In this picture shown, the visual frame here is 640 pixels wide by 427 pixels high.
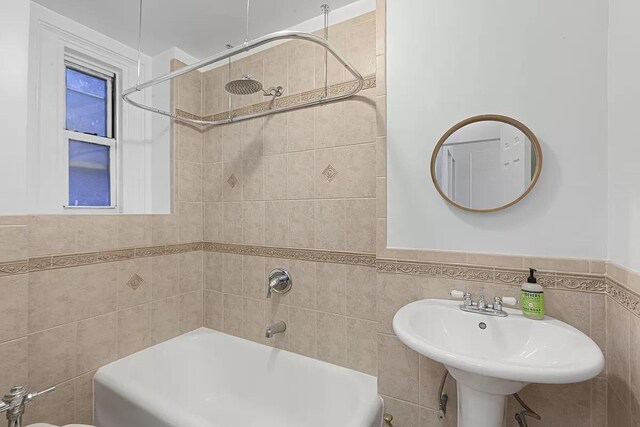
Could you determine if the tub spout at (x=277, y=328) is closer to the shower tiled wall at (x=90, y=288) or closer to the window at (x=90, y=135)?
the shower tiled wall at (x=90, y=288)

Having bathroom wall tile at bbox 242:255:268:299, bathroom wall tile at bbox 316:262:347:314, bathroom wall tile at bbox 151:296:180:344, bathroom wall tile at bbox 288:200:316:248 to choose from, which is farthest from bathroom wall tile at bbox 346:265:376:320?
bathroom wall tile at bbox 151:296:180:344

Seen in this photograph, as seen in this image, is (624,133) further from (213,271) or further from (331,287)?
(213,271)

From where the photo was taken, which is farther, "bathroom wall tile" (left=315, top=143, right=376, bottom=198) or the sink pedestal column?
"bathroom wall tile" (left=315, top=143, right=376, bottom=198)

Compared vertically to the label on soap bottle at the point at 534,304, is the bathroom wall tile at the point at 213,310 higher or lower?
lower

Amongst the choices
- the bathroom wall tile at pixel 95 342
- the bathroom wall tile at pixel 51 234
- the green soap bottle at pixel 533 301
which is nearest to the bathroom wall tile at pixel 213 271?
the bathroom wall tile at pixel 95 342

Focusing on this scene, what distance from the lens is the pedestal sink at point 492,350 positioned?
78cm

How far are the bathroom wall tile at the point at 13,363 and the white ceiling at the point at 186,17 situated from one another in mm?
1733

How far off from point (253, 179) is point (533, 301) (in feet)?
5.33

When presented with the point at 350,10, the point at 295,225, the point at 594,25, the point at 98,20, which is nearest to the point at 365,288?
the point at 295,225

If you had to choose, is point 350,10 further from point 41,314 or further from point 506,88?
point 41,314

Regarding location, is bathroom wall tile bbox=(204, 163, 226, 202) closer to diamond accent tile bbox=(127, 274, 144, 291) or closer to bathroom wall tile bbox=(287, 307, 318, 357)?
diamond accent tile bbox=(127, 274, 144, 291)

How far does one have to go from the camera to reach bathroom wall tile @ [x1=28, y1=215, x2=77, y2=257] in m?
1.43

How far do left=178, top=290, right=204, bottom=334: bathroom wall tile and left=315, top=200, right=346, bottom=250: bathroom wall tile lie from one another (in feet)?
3.59

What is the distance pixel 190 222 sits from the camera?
2.17 meters
